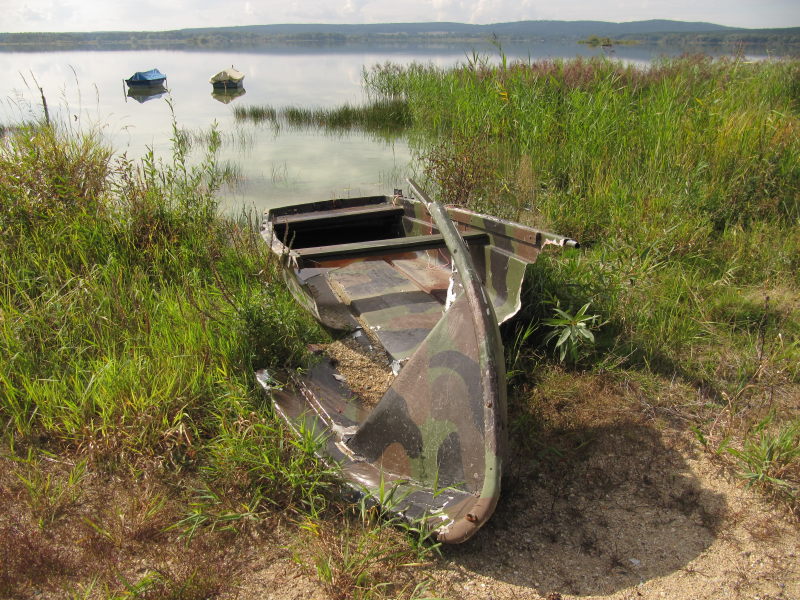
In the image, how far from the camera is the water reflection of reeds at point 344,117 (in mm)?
12664

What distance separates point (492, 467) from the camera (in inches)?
83.1

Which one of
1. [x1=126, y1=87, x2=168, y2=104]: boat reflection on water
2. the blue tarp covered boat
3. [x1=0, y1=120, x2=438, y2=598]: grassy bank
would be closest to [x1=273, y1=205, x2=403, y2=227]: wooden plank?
[x1=0, y1=120, x2=438, y2=598]: grassy bank

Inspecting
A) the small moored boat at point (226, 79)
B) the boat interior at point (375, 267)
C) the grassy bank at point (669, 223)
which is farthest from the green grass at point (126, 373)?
the small moored boat at point (226, 79)

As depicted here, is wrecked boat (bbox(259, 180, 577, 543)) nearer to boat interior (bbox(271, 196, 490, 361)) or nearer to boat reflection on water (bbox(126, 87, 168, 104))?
boat interior (bbox(271, 196, 490, 361))

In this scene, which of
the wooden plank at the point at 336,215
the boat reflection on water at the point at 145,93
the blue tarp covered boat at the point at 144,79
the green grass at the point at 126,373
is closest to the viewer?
the green grass at the point at 126,373

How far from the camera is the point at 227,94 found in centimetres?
2125

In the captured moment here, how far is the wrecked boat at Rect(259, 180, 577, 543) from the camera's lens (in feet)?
7.50

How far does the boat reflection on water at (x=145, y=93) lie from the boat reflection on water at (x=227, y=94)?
1850mm

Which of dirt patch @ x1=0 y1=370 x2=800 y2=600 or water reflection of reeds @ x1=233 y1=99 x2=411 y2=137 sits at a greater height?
water reflection of reeds @ x1=233 y1=99 x2=411 y2=137

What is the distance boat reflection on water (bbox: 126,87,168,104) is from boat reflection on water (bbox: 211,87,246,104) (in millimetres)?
1850

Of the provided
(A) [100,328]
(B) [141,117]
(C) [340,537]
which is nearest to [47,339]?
(A) [100,328]

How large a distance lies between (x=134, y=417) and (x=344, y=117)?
11.4 m

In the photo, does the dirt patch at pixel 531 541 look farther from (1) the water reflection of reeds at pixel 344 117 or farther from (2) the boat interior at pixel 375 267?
(1) the water reflection of reeds at pixel 344 117

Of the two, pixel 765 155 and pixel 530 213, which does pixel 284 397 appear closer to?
pixel 530 213
